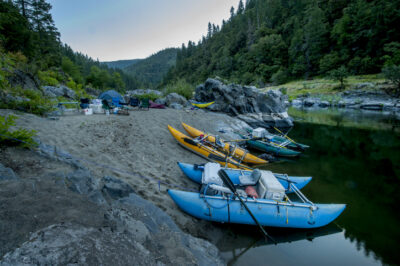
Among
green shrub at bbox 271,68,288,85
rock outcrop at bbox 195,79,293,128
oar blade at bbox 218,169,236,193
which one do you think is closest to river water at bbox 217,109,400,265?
oar blade at bbox 218,169,236,193

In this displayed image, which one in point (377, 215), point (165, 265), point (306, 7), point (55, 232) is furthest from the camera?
point (306, 7)

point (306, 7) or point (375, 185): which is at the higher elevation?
point (306, 7)

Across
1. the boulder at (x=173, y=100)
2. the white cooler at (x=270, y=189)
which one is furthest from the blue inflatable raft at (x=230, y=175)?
the boulder at (x=173, y=100)

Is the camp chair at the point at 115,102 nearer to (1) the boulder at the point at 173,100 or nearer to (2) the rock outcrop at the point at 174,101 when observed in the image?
(2) the rock outcrop at the point at 174,101

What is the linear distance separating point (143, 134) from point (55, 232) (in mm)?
8092

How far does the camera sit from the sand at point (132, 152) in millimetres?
5379

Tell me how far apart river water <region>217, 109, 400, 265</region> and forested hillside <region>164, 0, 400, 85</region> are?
23.6 metres

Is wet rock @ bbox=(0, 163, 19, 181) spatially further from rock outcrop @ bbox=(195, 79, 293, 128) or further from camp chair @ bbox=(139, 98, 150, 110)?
rock outcrop @ bbox=(195, 79, 293, 128)

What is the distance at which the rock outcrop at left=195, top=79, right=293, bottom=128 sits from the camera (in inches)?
743

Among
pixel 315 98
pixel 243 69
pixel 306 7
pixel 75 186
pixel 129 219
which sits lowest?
pixel 129 219

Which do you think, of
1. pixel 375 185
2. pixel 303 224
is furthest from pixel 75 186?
pixel 375 185

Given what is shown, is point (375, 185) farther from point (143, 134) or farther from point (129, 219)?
point (143, 134)

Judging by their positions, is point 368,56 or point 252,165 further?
point 368,56

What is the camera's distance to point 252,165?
33.8 feet
